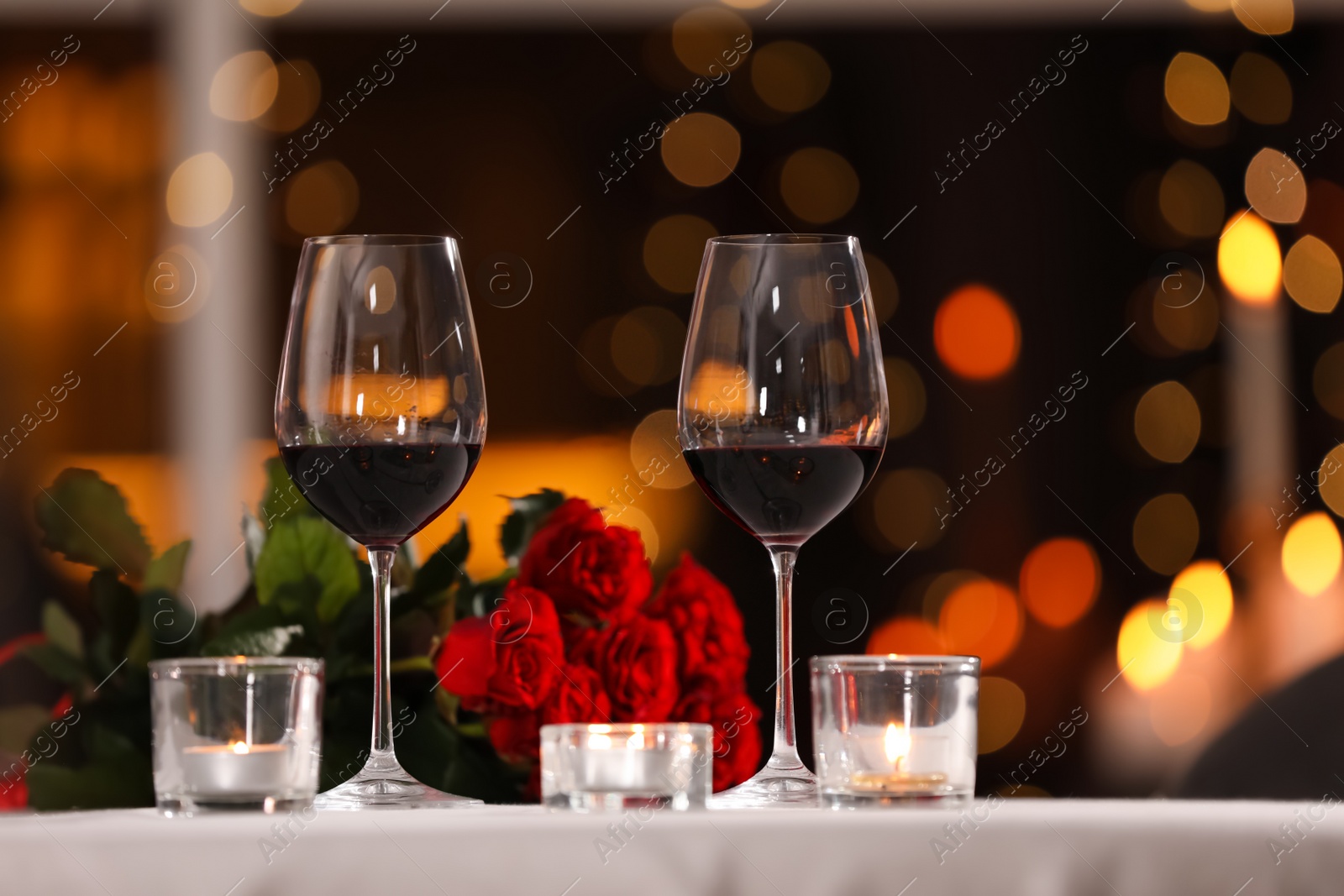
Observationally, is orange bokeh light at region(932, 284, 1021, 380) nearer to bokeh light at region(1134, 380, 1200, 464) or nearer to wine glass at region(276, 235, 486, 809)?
bokeh light at region(1134, 380, 1200, 464)

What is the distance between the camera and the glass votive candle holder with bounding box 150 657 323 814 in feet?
1.71

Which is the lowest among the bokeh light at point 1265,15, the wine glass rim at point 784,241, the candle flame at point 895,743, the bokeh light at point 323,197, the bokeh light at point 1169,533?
the bokeh light at point 1169,533

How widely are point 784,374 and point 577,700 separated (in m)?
A: 0.18

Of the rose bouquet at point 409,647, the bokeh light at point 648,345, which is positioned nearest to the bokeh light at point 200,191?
the bokeh light at point 648,345

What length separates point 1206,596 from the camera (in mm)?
3152

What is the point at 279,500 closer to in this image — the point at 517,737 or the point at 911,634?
the point at 517,737

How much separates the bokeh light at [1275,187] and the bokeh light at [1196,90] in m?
0.13

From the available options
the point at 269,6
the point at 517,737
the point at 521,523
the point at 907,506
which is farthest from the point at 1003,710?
the point at 517,737

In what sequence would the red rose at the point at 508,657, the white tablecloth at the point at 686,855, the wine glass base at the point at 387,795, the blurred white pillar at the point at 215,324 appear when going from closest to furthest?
1. the white tablecloth at the point at 686,855
2. the wine glass base at the point at 387,795
3. the red rose at the point at 508,657
4. the blurred white pillar at the point at 215,324

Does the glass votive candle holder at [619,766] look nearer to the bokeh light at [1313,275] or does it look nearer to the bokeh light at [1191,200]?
the bokeh light at [1191,200]

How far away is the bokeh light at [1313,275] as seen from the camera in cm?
320

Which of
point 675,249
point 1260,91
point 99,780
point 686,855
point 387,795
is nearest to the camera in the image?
point 686,855

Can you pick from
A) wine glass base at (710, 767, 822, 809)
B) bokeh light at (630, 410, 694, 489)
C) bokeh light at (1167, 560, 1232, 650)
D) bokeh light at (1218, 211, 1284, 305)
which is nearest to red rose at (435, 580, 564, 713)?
wine glass base at (710, 767, 822, 809)

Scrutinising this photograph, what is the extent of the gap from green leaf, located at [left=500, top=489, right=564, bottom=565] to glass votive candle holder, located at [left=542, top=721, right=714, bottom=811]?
1.00 ft
